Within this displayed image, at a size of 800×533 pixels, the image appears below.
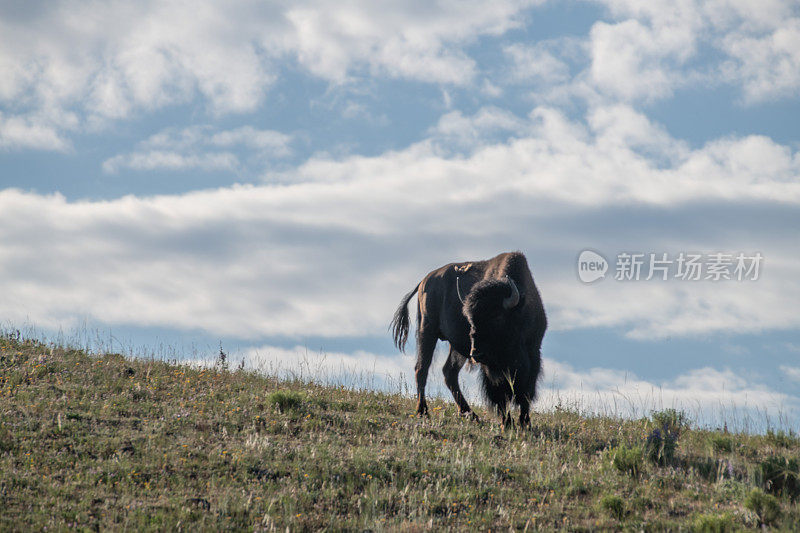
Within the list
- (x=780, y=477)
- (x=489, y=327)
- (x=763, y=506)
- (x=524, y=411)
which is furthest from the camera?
(x=524, y=411)

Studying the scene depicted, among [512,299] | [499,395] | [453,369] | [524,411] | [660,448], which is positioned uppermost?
[512,299]

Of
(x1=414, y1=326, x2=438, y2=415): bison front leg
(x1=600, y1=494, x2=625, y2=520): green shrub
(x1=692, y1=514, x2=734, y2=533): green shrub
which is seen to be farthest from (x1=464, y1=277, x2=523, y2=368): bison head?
(x1=692, y1=514, x2=734, y2=533): green shrub

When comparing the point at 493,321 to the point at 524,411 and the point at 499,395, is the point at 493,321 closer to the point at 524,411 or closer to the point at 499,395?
the point at 499,395

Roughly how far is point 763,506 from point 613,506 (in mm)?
1641

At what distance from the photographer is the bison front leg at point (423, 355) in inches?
505

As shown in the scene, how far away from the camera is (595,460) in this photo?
9477mm

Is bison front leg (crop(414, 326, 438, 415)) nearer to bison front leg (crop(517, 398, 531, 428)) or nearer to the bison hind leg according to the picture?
the bison hind leg

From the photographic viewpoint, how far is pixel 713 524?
7.02m

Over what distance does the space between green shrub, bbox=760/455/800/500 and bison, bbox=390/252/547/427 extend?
3740 millimetres

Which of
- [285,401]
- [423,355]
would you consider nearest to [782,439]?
[423,355]

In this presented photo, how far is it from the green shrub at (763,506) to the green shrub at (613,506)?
140 centimetres

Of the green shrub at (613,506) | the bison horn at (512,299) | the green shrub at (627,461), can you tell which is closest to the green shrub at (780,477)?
the green shrub at (627,461)

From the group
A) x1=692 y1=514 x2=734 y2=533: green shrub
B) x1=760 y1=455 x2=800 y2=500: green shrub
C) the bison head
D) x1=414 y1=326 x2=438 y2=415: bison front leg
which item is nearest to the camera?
x1=692 y1=514 x2=734 y2=533: green shrub

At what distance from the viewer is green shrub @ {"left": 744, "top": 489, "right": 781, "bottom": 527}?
7348mm
